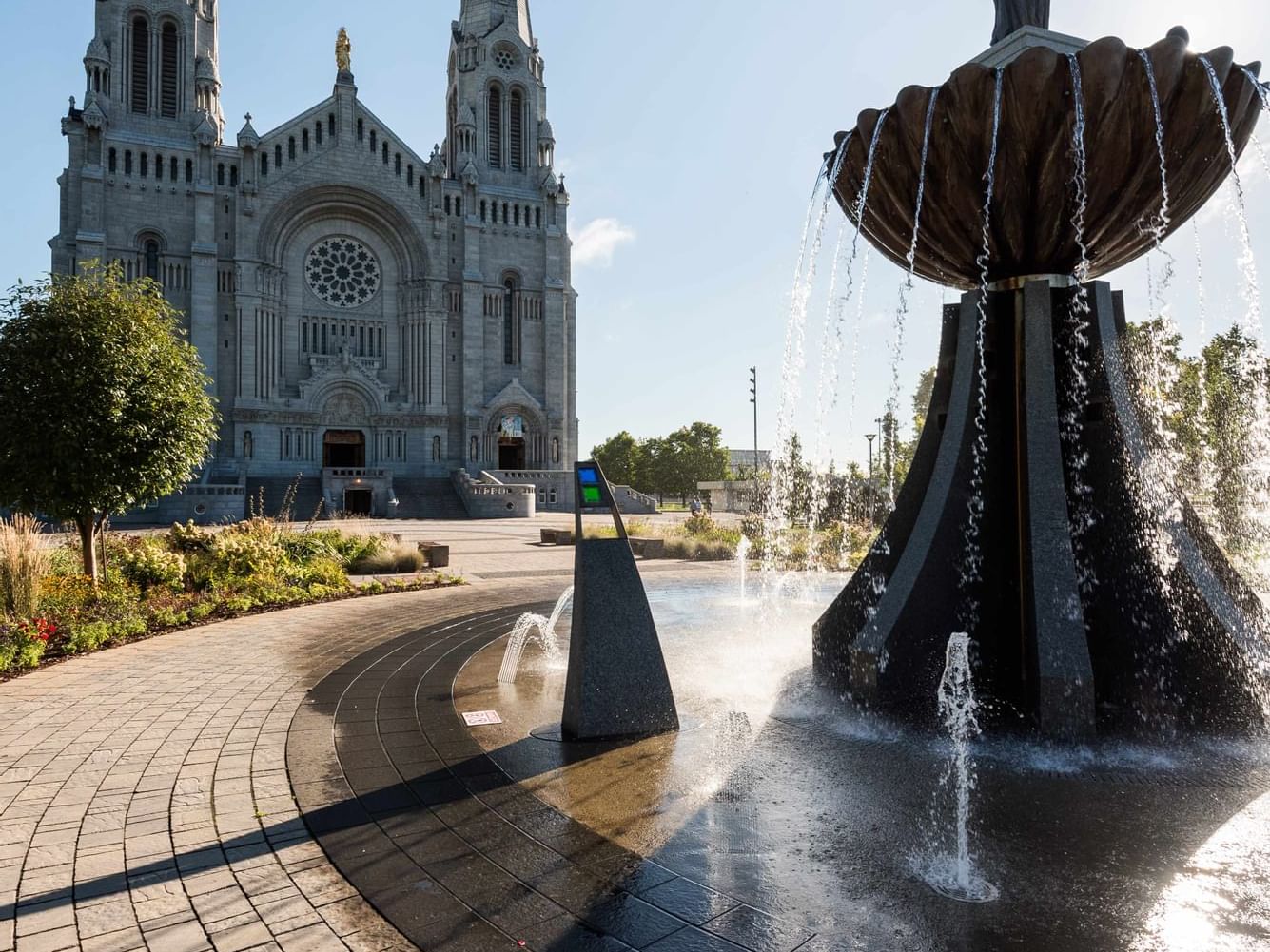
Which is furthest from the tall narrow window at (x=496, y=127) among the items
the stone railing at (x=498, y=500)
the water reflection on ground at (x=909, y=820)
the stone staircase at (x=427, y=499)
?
the water reflection on ground at (x=909, y=820)

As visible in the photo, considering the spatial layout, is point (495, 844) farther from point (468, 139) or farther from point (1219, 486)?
point (468, 139)

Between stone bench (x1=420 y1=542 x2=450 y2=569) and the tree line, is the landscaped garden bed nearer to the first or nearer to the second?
stone bench (x1=420 y1=542 x2=450 y2=569)

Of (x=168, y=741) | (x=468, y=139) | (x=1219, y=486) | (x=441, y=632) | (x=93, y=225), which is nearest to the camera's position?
(x=168, y=741)

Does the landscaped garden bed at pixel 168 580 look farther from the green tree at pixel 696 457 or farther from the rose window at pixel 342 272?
the green tree at pixel 696 457

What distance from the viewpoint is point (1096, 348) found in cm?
604

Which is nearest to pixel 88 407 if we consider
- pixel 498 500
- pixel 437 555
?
pixel 437 555

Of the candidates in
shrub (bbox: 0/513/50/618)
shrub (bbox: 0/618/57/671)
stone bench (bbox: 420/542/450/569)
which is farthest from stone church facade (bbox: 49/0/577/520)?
shrub (bbox: 0/618/57/671)

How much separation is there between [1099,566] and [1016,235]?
8.38ft

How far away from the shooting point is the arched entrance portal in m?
50.3

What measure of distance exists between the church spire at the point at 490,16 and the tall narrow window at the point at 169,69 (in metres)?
17.7

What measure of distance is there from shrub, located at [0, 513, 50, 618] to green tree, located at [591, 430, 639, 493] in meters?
74.3

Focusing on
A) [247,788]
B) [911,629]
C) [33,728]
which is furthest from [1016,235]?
[33,728]

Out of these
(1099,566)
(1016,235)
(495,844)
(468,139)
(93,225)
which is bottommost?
(495,844)

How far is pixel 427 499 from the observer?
43594 millimetres
